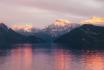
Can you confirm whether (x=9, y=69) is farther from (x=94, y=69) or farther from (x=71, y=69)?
(x=94, y=69)

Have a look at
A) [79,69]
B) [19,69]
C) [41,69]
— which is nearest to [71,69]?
[79,69]

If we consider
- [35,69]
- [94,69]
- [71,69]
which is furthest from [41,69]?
[94,69]

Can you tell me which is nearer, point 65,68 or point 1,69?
point 1,69

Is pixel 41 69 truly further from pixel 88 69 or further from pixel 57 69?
pixel 88 69

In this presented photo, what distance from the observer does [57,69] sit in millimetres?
163000

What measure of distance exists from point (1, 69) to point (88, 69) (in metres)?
45.2

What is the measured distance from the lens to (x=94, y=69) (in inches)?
6329

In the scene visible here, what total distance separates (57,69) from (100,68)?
23.6m

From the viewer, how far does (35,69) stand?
15712 centimetres

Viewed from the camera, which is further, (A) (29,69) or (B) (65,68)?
(B) (65,68)

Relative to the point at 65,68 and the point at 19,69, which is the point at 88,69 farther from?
the point at 19,69

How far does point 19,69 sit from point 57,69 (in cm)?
2068

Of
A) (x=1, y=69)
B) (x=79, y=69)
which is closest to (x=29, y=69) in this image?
(x=1, y=69)

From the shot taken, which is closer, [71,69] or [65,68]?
[71,69]
